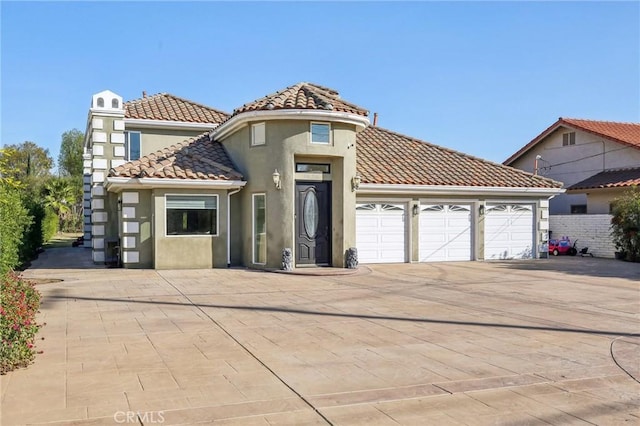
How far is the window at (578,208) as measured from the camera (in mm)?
27469

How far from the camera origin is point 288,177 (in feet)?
54.1

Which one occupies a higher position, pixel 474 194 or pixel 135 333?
→ pixel 474 194

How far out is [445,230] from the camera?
67.3 feet

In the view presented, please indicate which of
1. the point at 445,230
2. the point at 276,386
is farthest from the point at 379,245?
the point at 276,386

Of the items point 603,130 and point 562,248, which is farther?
point 603,130

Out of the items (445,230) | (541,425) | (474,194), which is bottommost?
(541,425)

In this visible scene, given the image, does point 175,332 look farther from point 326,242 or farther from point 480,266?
point 480,266

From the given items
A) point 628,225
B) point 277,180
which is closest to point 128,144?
point 277,180

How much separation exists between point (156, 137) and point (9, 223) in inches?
393

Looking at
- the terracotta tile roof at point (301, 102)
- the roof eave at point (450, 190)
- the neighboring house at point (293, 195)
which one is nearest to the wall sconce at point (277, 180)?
the neighboring house at point (293, 195)

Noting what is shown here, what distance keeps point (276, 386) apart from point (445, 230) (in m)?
15.8

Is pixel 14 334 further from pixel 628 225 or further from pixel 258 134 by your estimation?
pixel 628 225

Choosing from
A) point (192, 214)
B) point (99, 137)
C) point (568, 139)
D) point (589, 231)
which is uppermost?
point (568, 139)

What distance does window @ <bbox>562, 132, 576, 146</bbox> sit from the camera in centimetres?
2970
